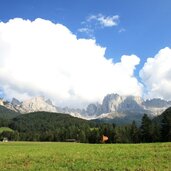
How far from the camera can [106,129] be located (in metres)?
194

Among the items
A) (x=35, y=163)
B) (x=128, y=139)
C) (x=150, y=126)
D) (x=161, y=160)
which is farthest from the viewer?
(x=128, y=139)

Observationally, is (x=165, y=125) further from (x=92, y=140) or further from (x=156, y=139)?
(x=92, y=140)

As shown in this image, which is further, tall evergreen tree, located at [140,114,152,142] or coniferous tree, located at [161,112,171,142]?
tall evergreen tree, located at [140,114,152,142]

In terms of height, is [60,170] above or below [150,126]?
below

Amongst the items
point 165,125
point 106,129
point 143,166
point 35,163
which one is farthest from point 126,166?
point 106,129

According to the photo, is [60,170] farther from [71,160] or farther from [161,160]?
[161,160]

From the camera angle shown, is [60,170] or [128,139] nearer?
[60,170]

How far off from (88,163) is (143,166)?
207 inches

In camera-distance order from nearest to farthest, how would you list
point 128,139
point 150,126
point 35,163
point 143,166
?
point 143,166, point 35,163, point 150,126, point 128,139

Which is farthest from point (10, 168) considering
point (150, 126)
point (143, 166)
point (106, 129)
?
point (106, 129)

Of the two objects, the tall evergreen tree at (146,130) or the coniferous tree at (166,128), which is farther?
the tall evergreen tree at (146,130)

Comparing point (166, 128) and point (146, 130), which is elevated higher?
point (146, 130)

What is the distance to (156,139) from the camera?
138 meters

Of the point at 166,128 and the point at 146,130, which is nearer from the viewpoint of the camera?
the point at 166,128
